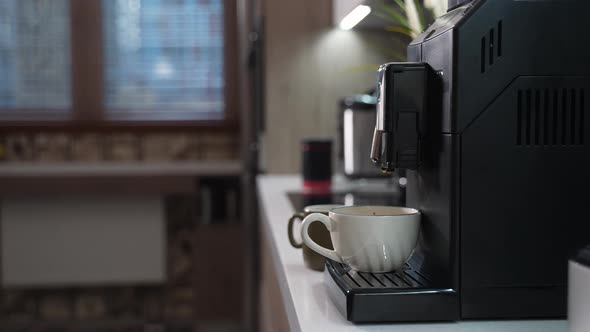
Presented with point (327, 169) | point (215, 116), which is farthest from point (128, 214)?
point (327, 169)

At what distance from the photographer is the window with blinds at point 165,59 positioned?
3.78 meters

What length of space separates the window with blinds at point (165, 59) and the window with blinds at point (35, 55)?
0.25m

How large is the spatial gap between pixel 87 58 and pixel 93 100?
230 mm

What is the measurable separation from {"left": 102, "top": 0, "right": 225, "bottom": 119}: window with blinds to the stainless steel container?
2005 millimetres

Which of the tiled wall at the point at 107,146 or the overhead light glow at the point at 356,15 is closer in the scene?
the overhead light glow at the point at 356,15

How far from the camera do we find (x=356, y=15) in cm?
175

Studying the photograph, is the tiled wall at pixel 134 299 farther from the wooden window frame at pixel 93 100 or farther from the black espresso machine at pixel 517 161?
the black espresso machine at pixel 517 161

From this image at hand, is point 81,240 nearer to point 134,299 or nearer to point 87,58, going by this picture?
point 134,299

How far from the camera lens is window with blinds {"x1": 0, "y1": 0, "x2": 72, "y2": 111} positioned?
3.74m

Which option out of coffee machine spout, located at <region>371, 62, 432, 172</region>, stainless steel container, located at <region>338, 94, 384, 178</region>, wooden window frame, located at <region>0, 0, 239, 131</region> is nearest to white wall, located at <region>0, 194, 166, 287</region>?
wooden window frame, located at <region>0, 0, 239, 131</region>

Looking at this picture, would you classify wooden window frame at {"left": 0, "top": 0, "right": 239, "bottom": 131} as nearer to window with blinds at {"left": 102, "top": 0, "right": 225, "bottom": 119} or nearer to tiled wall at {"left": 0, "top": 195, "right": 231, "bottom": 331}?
window with blinds at {"left": 102, "top": 0, "right": 225, "bottom": 119}

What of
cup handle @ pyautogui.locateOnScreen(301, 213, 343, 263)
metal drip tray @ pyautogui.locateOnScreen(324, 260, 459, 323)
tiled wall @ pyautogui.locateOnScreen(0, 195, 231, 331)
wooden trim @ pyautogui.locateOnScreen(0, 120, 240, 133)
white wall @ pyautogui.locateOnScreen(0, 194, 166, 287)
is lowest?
tiled wall @ pyautogui.locateOnScreen(0, 195, 231, 331)

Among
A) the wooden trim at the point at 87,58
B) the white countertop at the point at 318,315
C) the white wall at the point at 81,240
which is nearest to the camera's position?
the white countertop at the point at 318,315

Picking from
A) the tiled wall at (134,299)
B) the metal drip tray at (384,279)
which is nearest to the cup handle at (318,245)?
the metal drip tray at (384,279)
